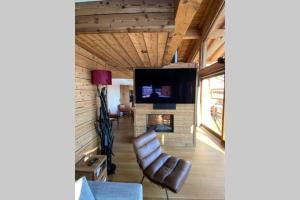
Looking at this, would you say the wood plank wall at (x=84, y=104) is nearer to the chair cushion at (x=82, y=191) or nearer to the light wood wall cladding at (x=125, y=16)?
the light wood wall cladding at (x=125, y=16)

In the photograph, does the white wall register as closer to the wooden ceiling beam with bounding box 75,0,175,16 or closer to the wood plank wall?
the wood plank wall

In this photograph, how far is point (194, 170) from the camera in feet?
9.46

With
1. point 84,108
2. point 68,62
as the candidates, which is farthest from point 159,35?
point 84,108

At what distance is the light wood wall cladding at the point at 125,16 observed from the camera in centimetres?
164

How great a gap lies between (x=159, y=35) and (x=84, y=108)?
74.8 inches

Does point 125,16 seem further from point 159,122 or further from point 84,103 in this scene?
point 159,122

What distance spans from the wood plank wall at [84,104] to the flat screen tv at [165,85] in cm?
121

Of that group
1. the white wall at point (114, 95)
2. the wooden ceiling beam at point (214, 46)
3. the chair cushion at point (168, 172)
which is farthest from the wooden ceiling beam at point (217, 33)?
the white wall at point (114, 95)

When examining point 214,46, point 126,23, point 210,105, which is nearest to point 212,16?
point 214,46

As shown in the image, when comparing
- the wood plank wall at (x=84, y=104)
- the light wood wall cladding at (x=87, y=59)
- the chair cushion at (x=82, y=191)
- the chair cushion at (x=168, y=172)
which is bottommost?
the chair cushion at (x=168, y=172)

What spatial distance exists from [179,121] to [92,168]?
2553 millimetres

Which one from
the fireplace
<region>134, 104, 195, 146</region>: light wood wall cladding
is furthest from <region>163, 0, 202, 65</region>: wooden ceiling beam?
the fireplace

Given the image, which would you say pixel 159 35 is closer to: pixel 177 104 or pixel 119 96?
pixel 177 104

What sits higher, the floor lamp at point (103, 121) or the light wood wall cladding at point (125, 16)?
the light wood wall cladding at point (125, 16)
